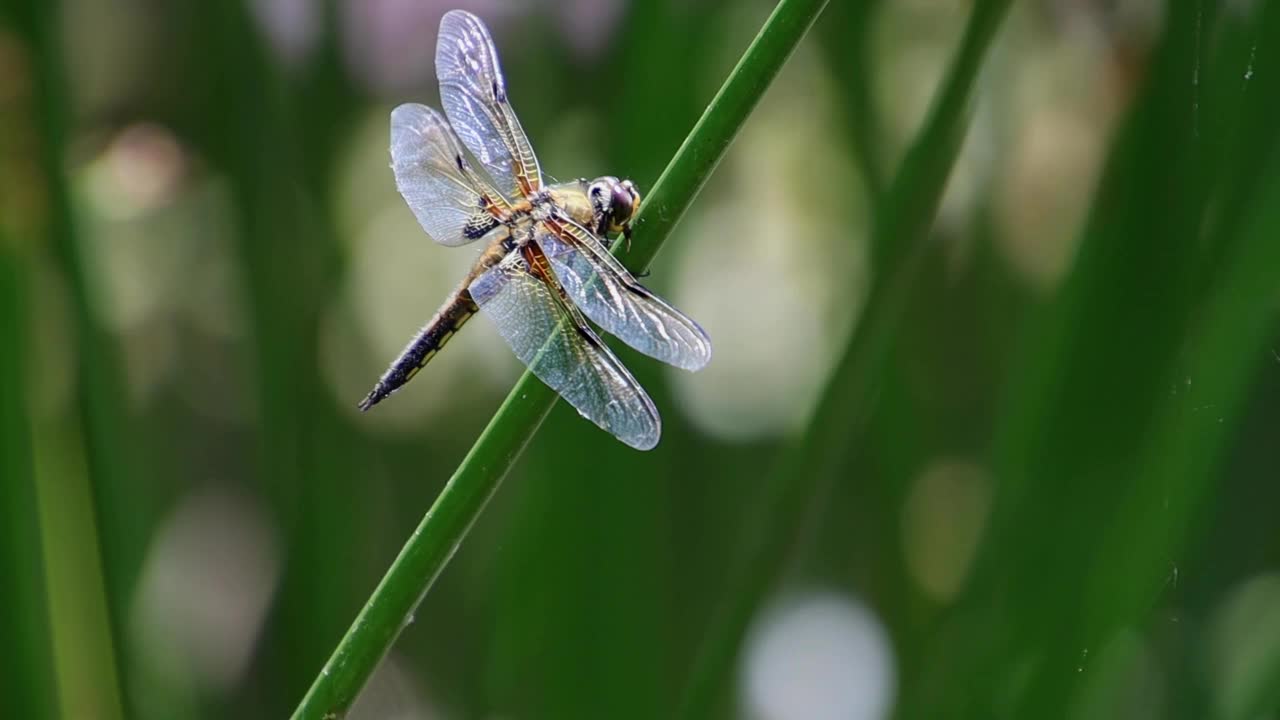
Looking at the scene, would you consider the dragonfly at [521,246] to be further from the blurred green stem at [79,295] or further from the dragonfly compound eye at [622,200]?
the blurred green stem at [79,295]

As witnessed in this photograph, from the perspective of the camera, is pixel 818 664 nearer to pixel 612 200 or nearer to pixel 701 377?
pixel 701 377

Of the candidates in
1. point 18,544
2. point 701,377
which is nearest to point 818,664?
point 701,377

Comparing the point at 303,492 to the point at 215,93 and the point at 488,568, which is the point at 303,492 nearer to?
the point at 488,568

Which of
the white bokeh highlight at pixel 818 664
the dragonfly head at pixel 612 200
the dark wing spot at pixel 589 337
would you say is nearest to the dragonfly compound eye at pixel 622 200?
the dragonfly head at pixel 612 200

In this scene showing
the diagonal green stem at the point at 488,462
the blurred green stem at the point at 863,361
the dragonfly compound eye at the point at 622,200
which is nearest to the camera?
the diagonal green stem at the point at 488,462

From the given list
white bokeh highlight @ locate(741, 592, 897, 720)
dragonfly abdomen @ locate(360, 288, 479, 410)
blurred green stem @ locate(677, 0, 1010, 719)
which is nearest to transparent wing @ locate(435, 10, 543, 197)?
dragonfly abdomen @ locate(360, 288, 479, 410)

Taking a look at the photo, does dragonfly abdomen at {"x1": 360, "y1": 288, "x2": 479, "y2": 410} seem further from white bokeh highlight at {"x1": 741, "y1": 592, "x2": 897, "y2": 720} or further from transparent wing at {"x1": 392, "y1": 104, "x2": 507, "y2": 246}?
white bokeh highlight at {"x1": 741, "y1": 592, "x2": 897, "y2": 720}
